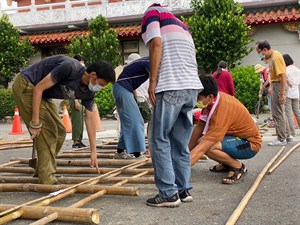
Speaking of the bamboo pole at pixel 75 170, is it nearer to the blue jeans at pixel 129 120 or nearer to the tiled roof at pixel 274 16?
the blue jeans at pixel 129 120

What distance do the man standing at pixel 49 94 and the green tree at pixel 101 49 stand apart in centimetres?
1002

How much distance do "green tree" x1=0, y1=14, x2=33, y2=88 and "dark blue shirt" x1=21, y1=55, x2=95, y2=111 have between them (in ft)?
39.8

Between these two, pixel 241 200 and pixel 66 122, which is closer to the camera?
pixel 241 200

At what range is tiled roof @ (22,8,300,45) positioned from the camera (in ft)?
44.9

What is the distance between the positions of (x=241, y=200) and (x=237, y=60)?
1079 cm

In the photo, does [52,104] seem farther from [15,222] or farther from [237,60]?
[237,60]

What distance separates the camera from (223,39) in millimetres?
12836

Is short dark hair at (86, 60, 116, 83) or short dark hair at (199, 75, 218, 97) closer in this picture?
short dark hair at (86, 60, 116, 83)

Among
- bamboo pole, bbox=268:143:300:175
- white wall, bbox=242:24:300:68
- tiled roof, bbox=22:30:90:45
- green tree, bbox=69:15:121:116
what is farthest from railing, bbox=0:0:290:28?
bamboo pole, bbox=268:143:300:175

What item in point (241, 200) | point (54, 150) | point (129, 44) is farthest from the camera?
point (129, 44)

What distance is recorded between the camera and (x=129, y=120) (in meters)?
5.22

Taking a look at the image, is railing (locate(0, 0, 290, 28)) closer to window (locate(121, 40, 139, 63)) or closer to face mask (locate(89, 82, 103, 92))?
window (locate(121, 40, 139, 63))

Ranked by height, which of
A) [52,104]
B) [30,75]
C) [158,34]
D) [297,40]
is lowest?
[297,40]

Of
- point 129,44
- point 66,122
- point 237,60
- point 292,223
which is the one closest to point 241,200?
point 292,223
